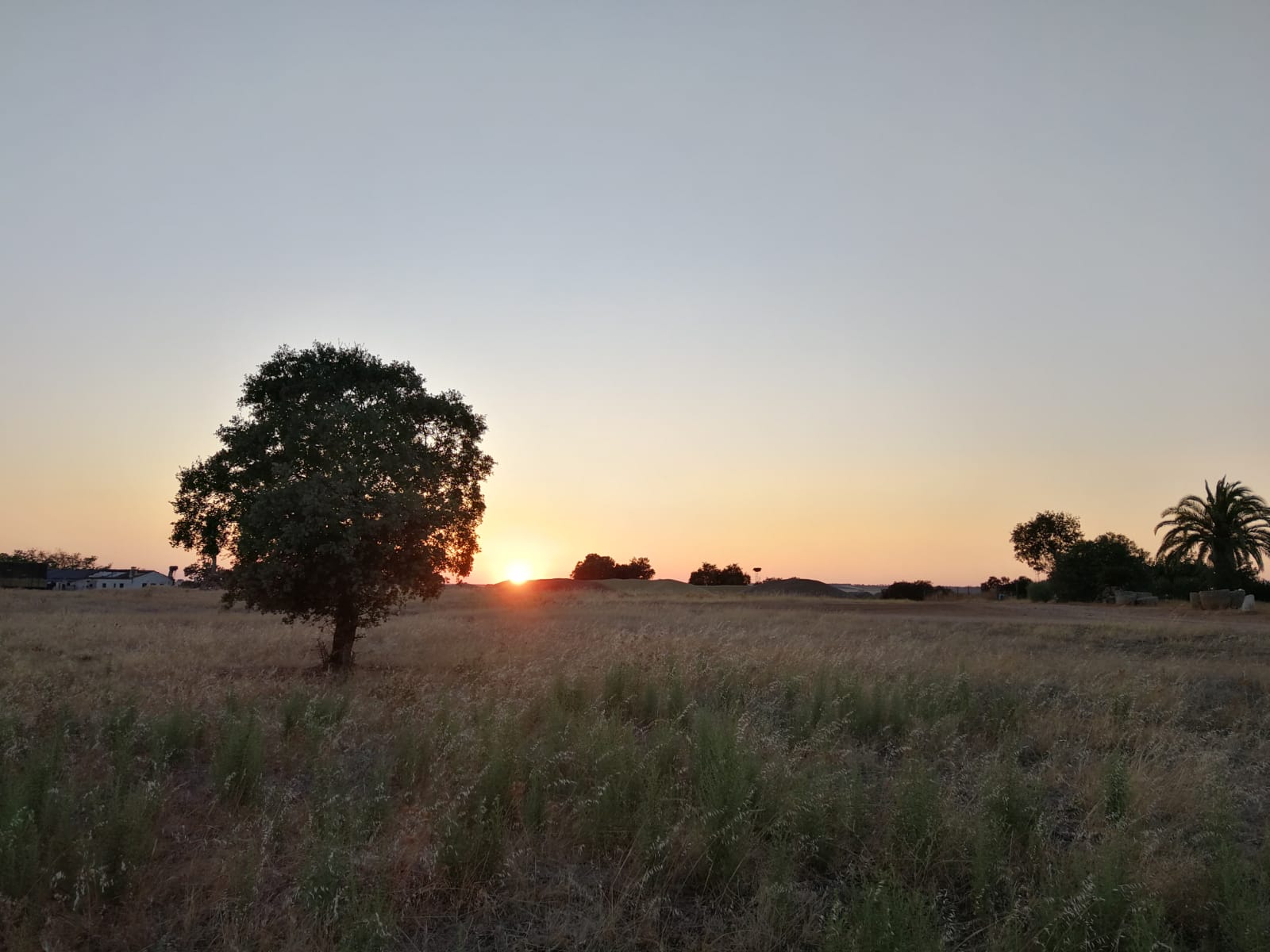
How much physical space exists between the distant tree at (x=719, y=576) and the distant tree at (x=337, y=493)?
8536 centimetres

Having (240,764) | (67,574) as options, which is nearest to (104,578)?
(67,574)

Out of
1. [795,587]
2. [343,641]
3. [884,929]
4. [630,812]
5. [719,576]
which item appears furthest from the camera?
[719,576]

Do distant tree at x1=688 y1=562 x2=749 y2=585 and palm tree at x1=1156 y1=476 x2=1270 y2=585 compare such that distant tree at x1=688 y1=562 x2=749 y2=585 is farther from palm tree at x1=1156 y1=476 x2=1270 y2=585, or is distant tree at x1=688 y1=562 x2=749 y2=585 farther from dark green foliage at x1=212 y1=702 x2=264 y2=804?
dark green foliage at x1=212 y1=702 x2=264 y2=804

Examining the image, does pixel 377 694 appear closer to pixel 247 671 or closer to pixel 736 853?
pixel 247 671

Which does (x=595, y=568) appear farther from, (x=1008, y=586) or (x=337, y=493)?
(x=337, y=493)

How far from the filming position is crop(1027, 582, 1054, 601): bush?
5884cm

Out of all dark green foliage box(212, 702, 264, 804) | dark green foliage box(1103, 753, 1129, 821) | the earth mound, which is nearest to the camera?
dark green foliage box(212, 702, 264, 804)

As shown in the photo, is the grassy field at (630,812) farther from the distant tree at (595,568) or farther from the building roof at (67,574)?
the building roof at (67,574)

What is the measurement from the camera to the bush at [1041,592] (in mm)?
58844

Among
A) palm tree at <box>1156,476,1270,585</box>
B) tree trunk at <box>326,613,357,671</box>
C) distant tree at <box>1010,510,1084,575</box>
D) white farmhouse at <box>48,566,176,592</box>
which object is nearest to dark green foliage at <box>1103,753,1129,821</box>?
tree trunk at <box>326,613,357,671</box>

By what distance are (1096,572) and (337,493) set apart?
5680 centimetres

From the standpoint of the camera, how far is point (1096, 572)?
2219 inches

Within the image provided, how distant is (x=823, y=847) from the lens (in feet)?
21.6

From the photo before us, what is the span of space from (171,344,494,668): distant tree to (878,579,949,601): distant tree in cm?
4969
